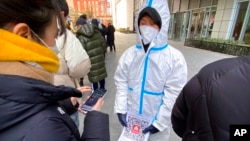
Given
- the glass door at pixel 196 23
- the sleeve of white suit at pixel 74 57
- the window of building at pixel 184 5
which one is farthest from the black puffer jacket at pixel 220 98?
the window of building at pixel 184 5

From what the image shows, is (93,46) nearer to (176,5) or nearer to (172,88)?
(172,88)

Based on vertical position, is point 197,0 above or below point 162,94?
above

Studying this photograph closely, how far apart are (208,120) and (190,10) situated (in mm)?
13893

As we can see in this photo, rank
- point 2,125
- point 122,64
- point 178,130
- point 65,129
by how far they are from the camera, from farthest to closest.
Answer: point 122,64 → point 178,130 → point 65,129 → point 2,125

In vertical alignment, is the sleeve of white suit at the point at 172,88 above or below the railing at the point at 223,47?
above

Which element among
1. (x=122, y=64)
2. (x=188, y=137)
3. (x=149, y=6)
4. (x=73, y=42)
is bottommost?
(x=188, y=137)

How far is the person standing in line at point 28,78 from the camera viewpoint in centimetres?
56

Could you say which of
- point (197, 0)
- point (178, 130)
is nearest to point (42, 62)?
point (178, 130)

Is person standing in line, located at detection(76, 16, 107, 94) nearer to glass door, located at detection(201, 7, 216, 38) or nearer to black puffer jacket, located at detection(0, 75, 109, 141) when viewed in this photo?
black puffer jacket, located at detection(0, 75, 109, 141)

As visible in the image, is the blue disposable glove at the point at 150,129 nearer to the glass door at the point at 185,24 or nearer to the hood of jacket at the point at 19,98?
the hood of jacket at the point at 19,98

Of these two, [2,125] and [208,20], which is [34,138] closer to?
[2,125]

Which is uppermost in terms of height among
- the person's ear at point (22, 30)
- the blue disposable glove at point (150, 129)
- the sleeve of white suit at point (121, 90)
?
the person's ear at point (22, 30)

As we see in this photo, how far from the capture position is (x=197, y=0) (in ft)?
40.1

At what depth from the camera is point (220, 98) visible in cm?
69
